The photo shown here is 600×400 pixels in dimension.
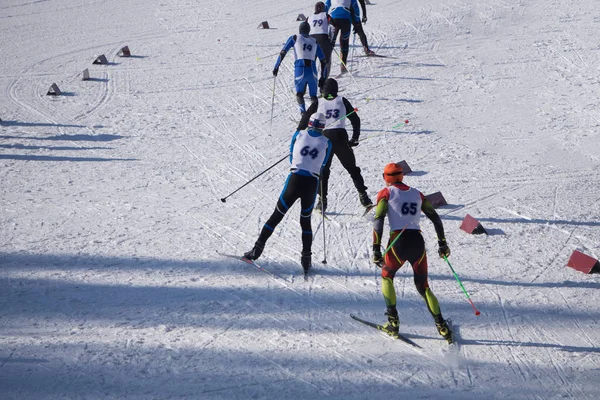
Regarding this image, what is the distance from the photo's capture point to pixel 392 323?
6719 mm

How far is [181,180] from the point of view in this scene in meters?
10.8

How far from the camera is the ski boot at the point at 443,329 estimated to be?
659 centimetres

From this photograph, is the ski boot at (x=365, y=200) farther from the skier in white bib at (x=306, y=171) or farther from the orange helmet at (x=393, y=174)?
the orange helmet at (x=393, y=174)

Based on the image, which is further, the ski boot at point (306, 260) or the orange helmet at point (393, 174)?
the ski boot at point (306, 260)

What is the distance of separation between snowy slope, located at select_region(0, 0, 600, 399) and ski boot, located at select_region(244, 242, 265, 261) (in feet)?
0.47

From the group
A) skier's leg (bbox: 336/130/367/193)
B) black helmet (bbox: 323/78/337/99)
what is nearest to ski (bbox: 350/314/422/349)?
skier's leg (bbox: 336/130/367/193)

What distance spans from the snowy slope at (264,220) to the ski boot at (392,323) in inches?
6.2

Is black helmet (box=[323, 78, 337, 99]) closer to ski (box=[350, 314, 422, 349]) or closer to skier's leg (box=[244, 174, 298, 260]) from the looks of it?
skier's leg (box=[244, 174, 298, 260])

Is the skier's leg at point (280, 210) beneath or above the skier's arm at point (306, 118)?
beneath

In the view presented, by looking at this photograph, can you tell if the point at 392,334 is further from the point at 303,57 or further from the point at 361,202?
the point at 303,57

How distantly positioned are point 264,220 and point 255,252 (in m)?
1.43

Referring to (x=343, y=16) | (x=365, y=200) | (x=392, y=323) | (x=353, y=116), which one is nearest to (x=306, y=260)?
(x=392, y=323)

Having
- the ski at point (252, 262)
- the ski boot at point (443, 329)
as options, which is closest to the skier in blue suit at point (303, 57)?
the ski at point (252, 262)

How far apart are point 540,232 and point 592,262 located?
3.95 feet
